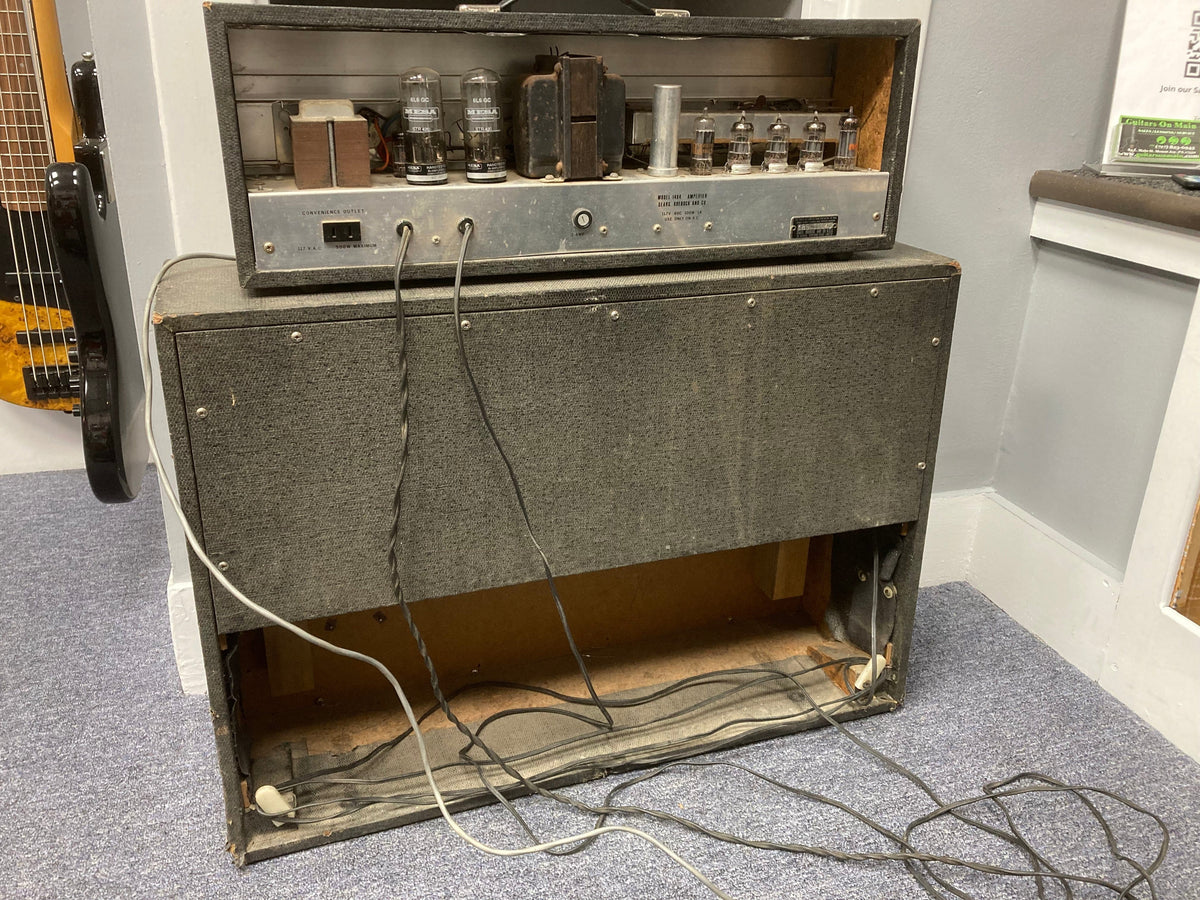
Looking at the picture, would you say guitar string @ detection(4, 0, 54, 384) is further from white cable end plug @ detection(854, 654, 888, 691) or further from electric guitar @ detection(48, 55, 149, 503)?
white cable end plug @ detection(854, 654, 888, 691)

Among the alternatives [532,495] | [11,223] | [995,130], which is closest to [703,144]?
[532,495]

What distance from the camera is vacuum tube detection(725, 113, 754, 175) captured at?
1.06 meters

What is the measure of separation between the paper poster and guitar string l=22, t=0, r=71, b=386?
1.63 m

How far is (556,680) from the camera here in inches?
53.7

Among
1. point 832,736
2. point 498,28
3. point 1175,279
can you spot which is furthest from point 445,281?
point 1175,279

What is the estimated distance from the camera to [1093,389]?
1.45 m

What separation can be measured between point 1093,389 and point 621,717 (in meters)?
0.88

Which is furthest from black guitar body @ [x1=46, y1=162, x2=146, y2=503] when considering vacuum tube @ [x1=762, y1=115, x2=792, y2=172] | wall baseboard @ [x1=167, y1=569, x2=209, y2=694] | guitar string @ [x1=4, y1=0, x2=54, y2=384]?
vacuum tube @ [x1=762, y1=115, x2=792, y2=172]

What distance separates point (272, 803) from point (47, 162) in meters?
1.32

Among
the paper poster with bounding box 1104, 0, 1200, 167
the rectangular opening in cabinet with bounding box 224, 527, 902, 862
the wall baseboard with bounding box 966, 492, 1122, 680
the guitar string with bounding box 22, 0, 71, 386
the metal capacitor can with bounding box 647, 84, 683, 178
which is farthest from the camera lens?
the guitar string with bounding box 22, 0, 71, 386

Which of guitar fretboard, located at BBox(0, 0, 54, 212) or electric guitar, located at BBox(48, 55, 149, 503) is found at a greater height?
guitar fretboard, located at BBox(0, 0, 54, 212)

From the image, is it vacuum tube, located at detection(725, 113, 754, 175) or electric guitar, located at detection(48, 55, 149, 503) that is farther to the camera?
electric guitar, located at detection(48, 55, 149, 503)

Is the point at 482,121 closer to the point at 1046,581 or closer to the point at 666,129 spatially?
the point at 666,129

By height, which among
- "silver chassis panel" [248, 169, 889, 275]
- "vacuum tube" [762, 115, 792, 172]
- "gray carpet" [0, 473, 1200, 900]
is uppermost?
"vacuum tube" [762, 115, 792, 172]
